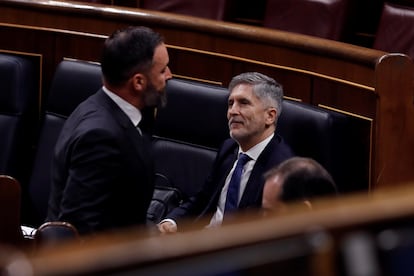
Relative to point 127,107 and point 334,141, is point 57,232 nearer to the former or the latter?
point 127,107

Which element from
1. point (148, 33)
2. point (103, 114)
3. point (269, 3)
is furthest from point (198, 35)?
point (103, 114)

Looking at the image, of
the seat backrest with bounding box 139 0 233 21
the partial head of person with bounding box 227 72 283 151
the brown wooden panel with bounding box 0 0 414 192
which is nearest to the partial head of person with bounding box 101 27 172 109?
the partial head of person with bounding box 227 72 283 151

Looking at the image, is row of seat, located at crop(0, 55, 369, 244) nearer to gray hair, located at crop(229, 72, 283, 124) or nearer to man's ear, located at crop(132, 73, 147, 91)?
gray hair, located at crop(229, 72, 283, 124)

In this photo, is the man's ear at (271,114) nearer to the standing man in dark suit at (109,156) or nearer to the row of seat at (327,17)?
the standing man in dark suit at (109,156)

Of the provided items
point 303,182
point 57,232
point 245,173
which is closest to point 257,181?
point 245,173

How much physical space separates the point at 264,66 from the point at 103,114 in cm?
39

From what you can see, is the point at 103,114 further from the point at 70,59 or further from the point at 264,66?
the point at 70,59

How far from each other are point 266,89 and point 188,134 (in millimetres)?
168

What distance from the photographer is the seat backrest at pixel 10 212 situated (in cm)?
92

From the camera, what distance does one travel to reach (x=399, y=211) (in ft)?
1.06

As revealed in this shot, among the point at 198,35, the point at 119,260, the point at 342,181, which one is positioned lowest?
the point at 342,181

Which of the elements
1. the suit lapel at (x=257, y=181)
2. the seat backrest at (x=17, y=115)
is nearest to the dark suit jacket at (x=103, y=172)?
the suit lapel at (x=257, y=181)

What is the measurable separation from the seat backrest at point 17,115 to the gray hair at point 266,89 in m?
0.38

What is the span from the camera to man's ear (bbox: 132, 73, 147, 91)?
101 cm
